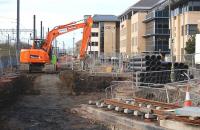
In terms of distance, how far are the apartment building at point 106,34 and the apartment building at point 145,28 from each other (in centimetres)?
1663

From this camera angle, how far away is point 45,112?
19594 millimetres

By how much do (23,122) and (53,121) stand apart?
3.79 feet

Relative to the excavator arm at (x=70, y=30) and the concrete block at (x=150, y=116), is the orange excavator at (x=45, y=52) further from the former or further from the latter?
the concrete block at (x=150, y=116)

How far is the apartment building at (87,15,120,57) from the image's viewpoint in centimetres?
14212

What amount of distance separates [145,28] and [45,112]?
270 feet

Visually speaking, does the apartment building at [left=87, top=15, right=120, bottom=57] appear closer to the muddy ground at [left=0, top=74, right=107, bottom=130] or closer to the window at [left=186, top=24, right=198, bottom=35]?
the window at [left=186, top=24, right=198, bottom=35]

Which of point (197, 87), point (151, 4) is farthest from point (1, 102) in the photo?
point (151, 4)

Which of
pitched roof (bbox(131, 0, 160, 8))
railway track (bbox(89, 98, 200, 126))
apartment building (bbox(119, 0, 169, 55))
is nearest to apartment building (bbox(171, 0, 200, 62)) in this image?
apartment building (bbox(119, 0, 169, 55))

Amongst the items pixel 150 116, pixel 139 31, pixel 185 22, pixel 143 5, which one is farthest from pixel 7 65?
pixel 143 5

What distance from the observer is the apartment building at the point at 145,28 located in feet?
296

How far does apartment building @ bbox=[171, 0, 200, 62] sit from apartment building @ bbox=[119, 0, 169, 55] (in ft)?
26.3

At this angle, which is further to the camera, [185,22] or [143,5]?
[143,5]

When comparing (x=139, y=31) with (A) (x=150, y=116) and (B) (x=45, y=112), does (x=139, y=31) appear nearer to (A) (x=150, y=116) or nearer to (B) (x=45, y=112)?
(B) (x=45, y=112)

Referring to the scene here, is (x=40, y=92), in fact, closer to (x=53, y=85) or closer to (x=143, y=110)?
(x=53, y=85)
